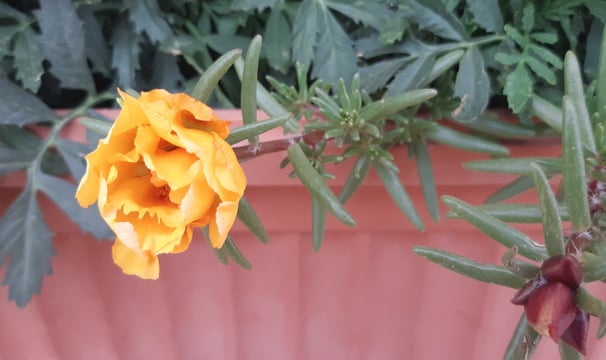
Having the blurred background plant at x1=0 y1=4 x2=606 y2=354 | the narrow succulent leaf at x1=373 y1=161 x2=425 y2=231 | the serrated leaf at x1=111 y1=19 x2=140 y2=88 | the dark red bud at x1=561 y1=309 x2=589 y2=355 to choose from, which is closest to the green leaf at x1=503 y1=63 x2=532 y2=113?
the blurred background plant at x1=0 y1=4 x2=606 y2=354

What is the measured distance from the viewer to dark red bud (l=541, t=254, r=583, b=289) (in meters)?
0.31

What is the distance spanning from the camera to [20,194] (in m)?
0.56

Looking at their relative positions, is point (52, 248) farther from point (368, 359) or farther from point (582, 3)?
point (582, 3)

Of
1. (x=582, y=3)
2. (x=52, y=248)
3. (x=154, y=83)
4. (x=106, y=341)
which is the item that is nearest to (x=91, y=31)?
Result: (x=154, y=83)

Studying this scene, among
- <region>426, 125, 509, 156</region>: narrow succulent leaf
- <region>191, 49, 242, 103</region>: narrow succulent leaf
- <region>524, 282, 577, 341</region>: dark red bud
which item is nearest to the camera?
<region>524, 282, 577, 341</region>: dark red bud

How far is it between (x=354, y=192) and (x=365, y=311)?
167 millimetres

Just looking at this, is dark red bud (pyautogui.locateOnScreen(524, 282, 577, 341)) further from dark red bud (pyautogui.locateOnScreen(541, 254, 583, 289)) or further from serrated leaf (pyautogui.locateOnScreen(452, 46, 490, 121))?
serrated leaf (pyautogui.locateOnScreen(452, 46, 490, 121))

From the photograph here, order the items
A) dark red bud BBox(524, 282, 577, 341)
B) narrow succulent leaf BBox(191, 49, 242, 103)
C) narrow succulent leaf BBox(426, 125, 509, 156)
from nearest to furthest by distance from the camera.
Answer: dark red bud BBox(524, 282, 577, 341), narrow succulent leaf BBox(191, 49, 242, 103), narrow succulent leaf BBox(426, 125, 509, 156)

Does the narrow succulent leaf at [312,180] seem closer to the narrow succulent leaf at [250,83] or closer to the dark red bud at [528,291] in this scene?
the narrow succulent leaf at [250,83]

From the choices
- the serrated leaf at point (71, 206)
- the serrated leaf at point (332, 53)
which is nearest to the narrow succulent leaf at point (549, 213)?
the serrated leaf at point (332, 53)

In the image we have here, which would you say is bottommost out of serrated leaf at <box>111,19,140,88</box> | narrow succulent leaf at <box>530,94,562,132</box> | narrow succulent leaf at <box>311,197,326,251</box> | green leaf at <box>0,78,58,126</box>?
narrow succulent leaf at <box>311,197,326,251</box>

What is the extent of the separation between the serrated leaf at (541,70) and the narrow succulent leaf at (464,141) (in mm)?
63

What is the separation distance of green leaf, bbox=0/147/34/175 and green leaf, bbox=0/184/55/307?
0.02 m

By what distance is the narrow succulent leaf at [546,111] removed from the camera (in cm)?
48
